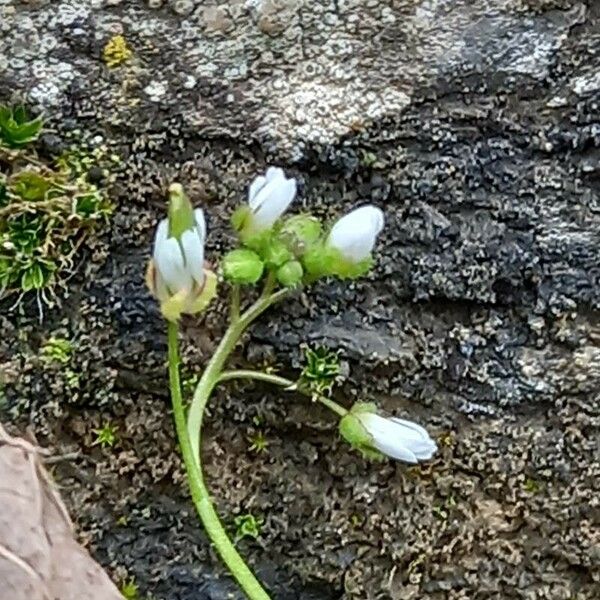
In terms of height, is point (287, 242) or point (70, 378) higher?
point (287, 242)

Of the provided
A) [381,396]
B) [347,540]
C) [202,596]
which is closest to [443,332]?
[381,396]

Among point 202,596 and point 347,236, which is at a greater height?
point 347,236

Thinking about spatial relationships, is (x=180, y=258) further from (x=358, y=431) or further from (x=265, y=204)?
(x=358, y=431)

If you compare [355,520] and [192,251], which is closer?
[192,251]

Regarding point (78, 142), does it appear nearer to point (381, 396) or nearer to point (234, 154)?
point (234, 154)

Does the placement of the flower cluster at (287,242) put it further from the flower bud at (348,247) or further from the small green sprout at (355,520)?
the small green sprout at (355,520)

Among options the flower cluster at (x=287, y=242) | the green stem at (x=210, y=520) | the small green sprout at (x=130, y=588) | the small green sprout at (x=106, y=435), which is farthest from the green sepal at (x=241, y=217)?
the small green sprout at (x=130, y=588)

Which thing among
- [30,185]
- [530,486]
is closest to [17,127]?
[30,185]
